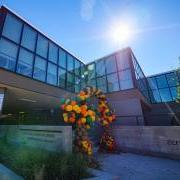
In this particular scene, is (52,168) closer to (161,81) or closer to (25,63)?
(25,63)

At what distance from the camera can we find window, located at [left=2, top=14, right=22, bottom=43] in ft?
34.9

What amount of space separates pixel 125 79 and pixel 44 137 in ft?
36.9

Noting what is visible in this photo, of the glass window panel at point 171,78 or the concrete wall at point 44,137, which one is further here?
the glass window panel at point 171,78

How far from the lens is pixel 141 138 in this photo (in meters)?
8.73

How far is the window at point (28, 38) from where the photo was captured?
11.8 meters

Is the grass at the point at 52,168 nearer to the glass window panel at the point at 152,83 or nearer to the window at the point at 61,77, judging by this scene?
the window at the point at 61,77

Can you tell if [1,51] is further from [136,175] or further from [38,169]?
[136,175]

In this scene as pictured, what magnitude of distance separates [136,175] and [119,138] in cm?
458

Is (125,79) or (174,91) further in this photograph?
(174,91)

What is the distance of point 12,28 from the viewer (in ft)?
36.4

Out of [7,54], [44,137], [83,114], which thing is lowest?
[44,137]

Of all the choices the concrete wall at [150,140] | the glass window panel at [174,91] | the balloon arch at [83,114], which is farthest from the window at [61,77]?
the glass window panel at [174,91]

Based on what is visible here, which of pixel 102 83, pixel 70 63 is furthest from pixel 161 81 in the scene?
pixel 70 63

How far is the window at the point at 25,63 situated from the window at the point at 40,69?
491mm
